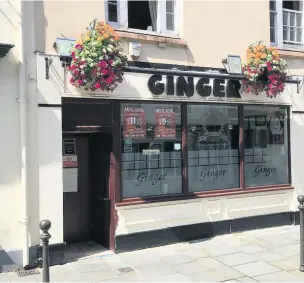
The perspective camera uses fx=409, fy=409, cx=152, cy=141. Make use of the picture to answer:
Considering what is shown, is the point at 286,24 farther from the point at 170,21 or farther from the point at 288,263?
the point at 288,263

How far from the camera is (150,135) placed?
24.0 ft

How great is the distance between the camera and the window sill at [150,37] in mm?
7006

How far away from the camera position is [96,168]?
7457 mm

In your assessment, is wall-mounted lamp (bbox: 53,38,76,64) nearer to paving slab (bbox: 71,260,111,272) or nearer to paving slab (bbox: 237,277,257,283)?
paving slab (bbox: 71,260,111,272)

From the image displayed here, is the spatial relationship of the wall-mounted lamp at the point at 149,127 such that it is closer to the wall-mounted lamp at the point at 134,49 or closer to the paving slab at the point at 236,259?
the wall-mounted lamp at the point at 134,49

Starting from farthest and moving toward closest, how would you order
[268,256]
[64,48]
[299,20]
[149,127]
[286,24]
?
1. [299,20]
2. [286,24]
3. [149,127]
4. [268,256]
5. [64,48]

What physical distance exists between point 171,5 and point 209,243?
14.6 ft

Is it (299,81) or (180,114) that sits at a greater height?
(299,81)

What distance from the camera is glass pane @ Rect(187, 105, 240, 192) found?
775cm

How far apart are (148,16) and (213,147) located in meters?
2.79

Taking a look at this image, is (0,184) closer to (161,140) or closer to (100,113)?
(100,113)

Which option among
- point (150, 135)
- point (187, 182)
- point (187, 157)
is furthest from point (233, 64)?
point (187, 182)

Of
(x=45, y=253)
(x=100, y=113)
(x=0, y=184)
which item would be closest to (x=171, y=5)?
(x=100, y=113)

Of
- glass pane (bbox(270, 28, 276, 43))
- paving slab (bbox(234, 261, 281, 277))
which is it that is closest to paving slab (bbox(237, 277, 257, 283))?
→ paving slab (bbox(234, 261, 281, 277))
